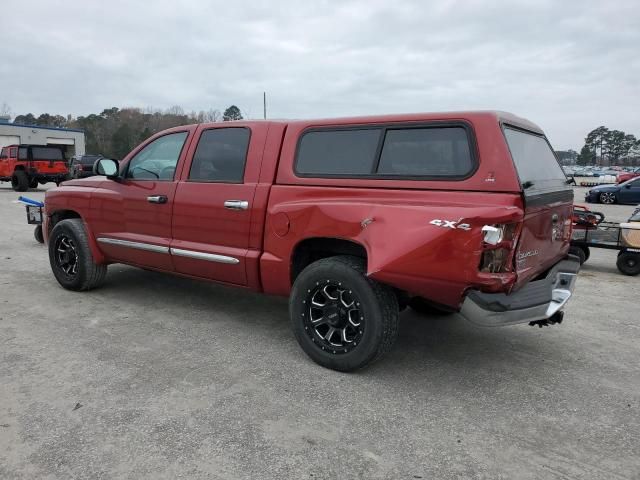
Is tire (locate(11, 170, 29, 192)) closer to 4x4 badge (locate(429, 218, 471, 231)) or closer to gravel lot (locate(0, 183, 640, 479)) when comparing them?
gravel lot (locate(0, 183, 640, 479))

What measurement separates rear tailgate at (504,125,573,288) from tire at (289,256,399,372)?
0.90m

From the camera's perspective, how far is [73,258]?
539cm

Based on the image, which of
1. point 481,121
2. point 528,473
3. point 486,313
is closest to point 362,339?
point 486,313

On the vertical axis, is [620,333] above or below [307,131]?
below

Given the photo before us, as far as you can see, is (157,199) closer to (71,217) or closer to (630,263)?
(71,217)

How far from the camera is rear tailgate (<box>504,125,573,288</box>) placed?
317cm

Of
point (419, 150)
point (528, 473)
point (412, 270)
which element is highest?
point (419, 150)

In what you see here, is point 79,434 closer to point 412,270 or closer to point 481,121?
point 412,270

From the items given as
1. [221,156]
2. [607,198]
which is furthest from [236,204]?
[607,198]

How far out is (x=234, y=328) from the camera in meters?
4.40

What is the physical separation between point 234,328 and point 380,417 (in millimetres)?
1877

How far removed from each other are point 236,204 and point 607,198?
19.1 metres

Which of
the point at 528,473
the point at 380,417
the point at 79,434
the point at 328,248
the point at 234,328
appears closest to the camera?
the point at 528,473

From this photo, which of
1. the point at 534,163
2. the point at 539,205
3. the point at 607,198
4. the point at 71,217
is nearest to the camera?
→ the point at 539,205
